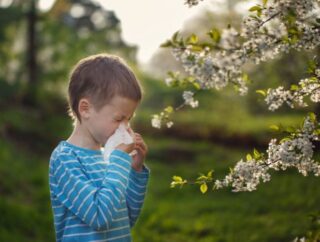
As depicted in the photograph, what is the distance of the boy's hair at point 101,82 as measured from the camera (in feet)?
8.62

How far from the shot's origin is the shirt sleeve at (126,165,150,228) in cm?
285

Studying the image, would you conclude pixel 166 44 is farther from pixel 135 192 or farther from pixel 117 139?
pixel 135 192

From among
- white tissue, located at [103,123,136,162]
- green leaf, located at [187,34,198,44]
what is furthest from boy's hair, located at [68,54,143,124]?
green leaf, located at [187,34,198,44]

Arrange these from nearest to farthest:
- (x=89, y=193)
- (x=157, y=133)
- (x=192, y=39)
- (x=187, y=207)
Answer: (x=192, y=39) → (x=89, y=193) → (x=187, y=207) → (x=157, y=133)

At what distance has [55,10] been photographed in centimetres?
1506

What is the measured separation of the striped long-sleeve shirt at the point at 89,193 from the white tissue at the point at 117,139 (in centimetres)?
6

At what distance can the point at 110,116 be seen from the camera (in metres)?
2.61

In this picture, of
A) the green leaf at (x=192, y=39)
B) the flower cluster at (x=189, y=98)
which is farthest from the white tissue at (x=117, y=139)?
the green leaf at (x=192, y=39)

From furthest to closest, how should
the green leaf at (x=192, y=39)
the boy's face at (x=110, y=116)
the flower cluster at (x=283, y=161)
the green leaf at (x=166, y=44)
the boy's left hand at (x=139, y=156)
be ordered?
1. the boy's left hand at (x=139, y=156)
2. the boy's face at (x=110, y=116)
3. the flower cluster at (x=283, y=161)
4. the green leaf at (x=192, y=39)
5. the green leaf at (x=166, y=44)

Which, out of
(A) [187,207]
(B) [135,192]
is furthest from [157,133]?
(B) [135,192]

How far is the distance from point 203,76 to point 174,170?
349 inches

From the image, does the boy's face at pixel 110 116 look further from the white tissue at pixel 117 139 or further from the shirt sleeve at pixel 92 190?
the shirt sleeve at pixel 92 190

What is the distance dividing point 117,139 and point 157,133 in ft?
41.2

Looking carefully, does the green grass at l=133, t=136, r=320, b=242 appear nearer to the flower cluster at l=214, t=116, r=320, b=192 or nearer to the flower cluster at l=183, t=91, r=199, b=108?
the flower cluster at l=214, t=116, r=320, b=192
